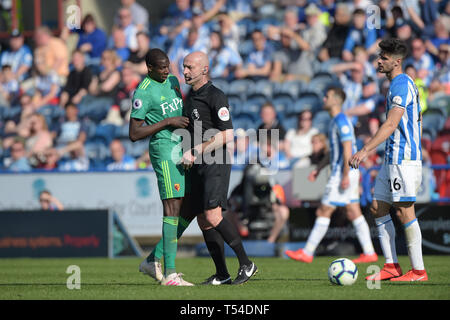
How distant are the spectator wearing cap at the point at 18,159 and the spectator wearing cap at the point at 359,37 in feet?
22.2


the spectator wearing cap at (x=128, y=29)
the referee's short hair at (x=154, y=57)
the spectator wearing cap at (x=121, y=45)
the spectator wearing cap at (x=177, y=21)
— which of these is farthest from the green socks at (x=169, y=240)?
the spectator wearing cap at (x=128, y=29)

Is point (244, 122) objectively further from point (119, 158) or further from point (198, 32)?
point (198, 32)

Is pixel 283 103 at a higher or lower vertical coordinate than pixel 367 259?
higher

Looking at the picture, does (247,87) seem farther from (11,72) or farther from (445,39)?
(11,72)

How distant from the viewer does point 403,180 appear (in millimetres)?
7996

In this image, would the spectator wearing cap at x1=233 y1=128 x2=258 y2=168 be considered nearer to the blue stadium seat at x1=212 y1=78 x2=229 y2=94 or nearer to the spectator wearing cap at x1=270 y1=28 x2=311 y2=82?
the blue stadium seat at x1=212 y1=78 x2=229 y2=94

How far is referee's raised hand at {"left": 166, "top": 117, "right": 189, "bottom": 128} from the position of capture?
7.73 meters

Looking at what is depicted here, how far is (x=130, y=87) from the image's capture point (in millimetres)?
18609

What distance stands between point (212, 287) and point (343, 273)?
1.21 meters

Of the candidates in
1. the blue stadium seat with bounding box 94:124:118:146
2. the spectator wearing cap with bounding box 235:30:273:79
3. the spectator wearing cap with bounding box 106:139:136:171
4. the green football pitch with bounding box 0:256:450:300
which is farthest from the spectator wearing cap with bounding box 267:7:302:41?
the green football pitch with bounding box 0:256:450:300

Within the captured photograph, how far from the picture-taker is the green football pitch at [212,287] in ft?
22.5

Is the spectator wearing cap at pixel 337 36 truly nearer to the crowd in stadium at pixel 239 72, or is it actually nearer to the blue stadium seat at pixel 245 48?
the crowd in stadium at pixel 239 72

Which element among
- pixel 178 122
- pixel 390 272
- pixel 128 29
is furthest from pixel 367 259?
pixel 128 29
